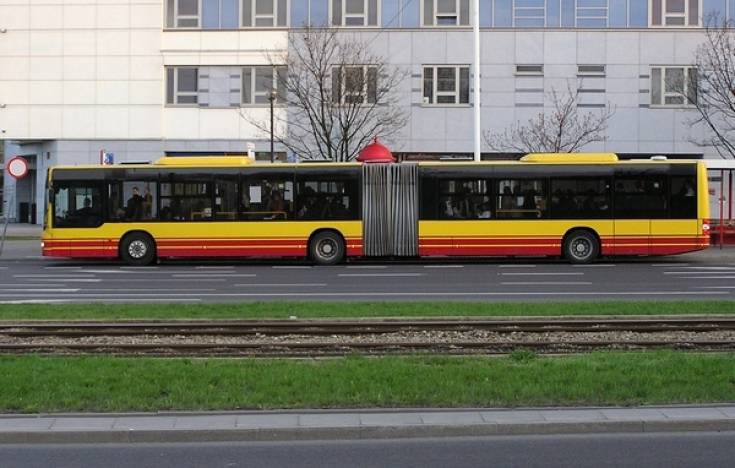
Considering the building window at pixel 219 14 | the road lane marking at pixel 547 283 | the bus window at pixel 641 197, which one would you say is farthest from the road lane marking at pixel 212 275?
the building window at pixel 219 14

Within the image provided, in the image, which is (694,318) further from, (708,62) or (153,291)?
(708,62)

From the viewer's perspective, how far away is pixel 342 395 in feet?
27.2

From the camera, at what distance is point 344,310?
15.2 metres

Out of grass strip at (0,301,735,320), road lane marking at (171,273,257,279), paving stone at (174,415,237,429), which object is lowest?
paving stone at (174,415,237,429)

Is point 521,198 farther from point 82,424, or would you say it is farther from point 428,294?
point 82,424

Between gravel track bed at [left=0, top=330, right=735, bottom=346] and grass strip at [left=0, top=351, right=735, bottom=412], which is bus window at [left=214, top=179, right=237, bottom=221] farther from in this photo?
grass strip at [left=0, top=351, right=735, bottom=412]

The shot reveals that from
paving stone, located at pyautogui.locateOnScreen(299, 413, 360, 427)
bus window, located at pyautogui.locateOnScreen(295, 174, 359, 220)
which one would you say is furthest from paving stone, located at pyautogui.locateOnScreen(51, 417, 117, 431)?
bus window, located at pyautogui.locateOnScreen(295, 174, 359, 220)

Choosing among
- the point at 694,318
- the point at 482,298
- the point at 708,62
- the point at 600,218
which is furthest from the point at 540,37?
the point at 694,318

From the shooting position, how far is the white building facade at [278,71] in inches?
1737

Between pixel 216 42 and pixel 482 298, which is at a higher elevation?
pixel 216 42

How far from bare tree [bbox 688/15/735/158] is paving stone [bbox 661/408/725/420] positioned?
3428cm

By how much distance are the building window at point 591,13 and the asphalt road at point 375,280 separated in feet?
57.3

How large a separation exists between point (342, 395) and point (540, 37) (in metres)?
38.7

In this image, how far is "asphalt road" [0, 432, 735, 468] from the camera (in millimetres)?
6676
